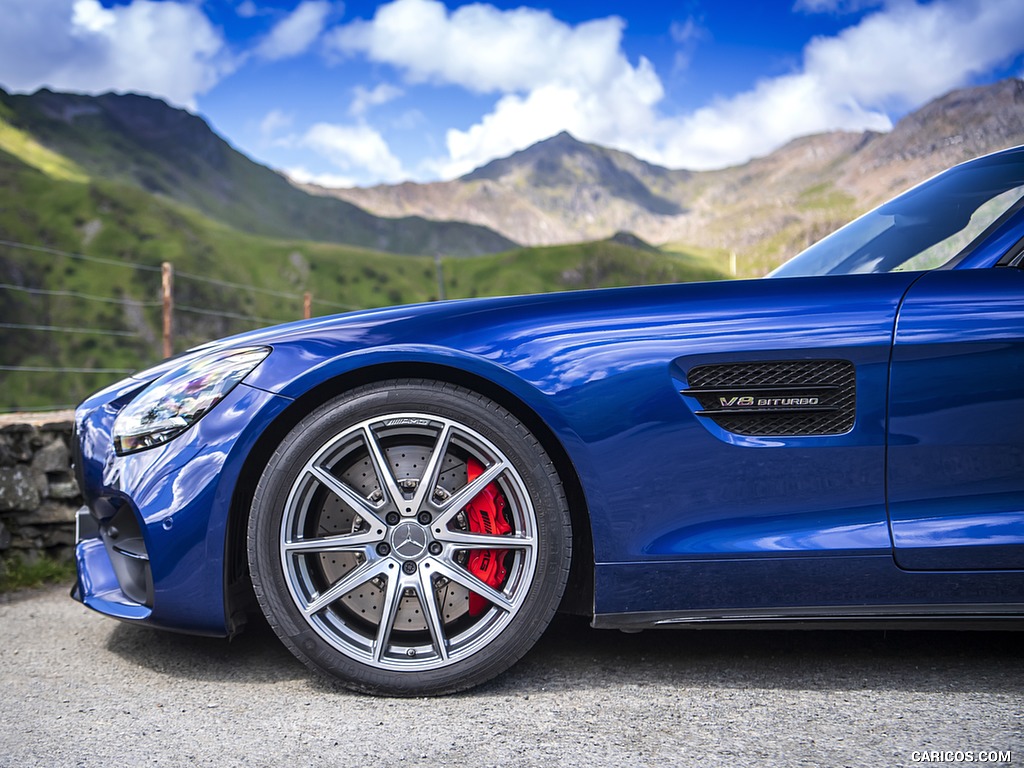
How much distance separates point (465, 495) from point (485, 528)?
0.42 ft

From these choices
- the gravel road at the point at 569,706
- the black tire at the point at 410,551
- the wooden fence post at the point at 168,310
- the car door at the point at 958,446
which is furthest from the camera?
the wooden fence post at the point at 168,310

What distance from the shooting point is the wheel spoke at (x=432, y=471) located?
7.01 ft

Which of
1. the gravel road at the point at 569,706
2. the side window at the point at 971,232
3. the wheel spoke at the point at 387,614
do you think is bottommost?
the gravel road at the point at 569,706

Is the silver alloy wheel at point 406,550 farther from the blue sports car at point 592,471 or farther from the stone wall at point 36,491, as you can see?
the stone wall at point 36,491

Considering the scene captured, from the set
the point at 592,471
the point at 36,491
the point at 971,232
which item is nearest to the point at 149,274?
the point at 36,491

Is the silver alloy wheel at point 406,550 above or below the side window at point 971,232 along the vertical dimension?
below

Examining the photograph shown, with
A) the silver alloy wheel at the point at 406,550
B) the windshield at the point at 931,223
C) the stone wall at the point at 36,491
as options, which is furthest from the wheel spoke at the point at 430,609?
the stone wall at the point at 36,491

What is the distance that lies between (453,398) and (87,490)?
1.09 metres

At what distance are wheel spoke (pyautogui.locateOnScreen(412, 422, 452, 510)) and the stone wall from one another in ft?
8.15

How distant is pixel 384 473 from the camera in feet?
7.04

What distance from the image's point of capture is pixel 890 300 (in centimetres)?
210

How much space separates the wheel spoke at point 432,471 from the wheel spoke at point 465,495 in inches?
2.0

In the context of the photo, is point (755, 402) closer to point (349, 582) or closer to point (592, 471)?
point (592, 471)

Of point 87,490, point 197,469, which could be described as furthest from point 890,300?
point 87,490
